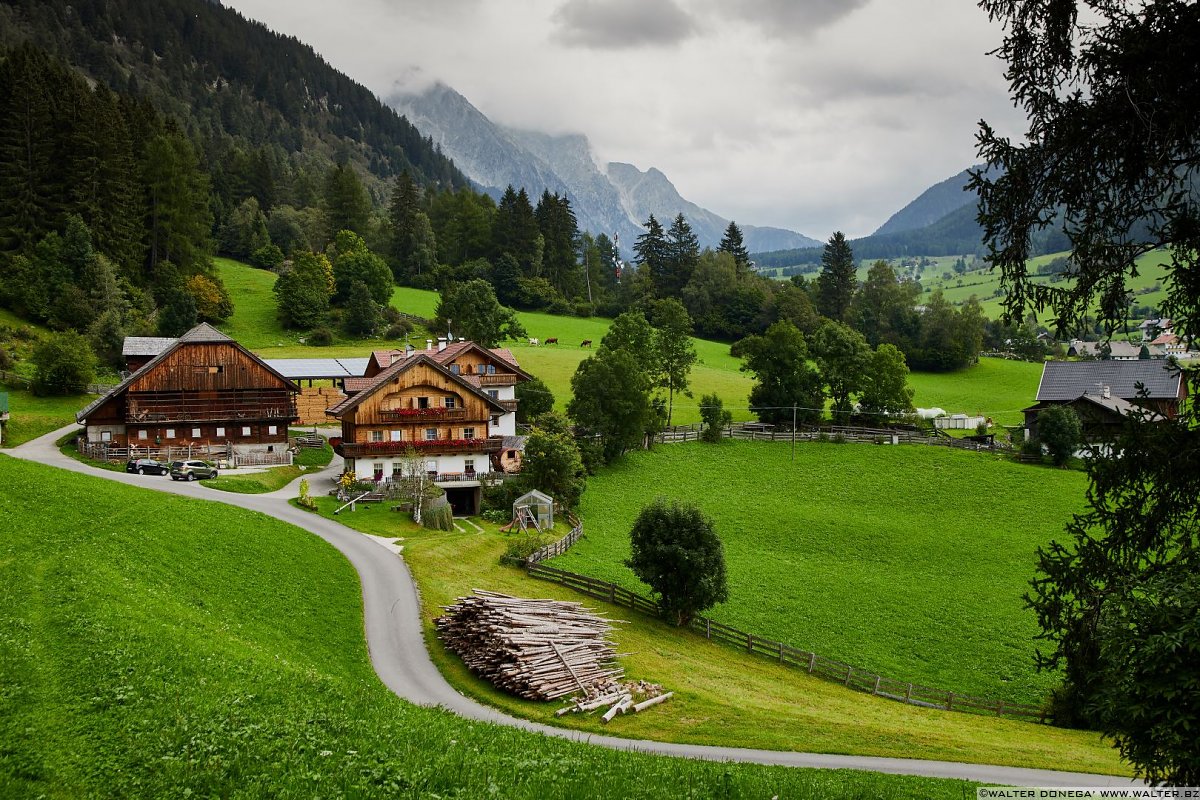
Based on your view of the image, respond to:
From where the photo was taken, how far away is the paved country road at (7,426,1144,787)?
73.4ft

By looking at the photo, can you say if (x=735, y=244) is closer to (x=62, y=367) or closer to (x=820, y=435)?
(x=820, y=435)

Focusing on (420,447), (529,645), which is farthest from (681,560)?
(420,447)

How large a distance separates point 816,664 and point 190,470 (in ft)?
128

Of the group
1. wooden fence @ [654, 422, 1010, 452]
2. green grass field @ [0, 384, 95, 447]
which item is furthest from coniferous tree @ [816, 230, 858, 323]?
green grass field @ [0, 384, 95, 447]

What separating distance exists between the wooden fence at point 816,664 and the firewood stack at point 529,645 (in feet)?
21.9

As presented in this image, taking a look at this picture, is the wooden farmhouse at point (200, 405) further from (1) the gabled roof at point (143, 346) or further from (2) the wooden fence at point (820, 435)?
(2) the wooden fence at point (820, 435)

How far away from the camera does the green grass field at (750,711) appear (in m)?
24.2

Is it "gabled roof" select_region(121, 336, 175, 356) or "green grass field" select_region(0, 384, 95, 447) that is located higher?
"gabled roof" select_region(121, 336, 175, 356)

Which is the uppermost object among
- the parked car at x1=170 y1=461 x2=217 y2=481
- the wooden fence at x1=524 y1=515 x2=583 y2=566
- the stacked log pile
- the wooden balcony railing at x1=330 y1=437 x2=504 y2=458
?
the wooden balcony railing at x1=330 y1=437 x2=504 y2=458

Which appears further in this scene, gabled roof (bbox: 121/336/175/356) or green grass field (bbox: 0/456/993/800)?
gabled roof (bbox: 121/336/175/356)

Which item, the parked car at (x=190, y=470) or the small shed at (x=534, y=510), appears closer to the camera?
the small shed at (x=534, y=510)

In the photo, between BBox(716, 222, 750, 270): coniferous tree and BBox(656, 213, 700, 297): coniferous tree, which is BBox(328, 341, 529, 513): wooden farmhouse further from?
BBox(716, 222, 750, 270): coniferous tree

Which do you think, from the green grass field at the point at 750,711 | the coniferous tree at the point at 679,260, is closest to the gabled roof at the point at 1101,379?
the green grass field at the point at 750,711

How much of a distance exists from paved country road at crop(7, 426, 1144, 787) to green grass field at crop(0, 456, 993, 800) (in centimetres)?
158
